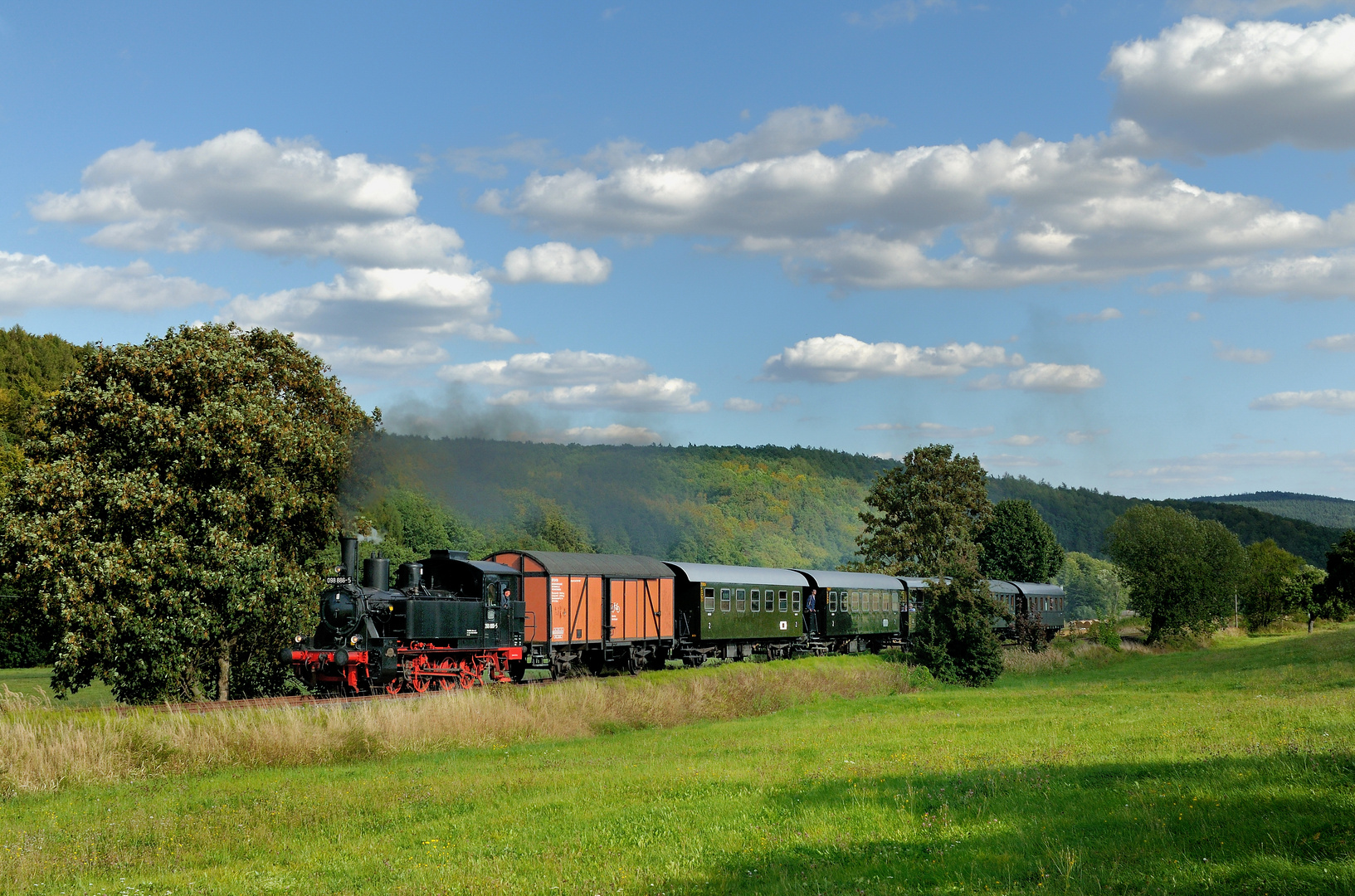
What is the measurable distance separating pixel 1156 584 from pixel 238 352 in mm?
55123

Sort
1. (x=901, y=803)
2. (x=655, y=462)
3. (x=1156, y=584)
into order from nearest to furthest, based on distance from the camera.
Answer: (x=901, y=803)
(x=1156, y=584)
(x=655, y=462)

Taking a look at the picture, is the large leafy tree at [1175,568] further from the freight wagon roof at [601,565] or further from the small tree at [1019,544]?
the freight wagon roof at [601,565]

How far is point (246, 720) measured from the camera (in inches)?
731

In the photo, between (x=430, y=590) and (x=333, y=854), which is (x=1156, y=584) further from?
(x=333, y=854)

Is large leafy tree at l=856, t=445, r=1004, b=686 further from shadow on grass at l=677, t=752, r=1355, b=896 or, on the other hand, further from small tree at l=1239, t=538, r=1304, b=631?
shadow on grass at l=677, t=752, r=1355, b=896

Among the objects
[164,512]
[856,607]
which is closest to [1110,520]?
[856,607]

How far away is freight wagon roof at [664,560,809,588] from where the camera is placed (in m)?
38.6

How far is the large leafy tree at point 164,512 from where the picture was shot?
23438 millimetres

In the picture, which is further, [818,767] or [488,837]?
[818,767]

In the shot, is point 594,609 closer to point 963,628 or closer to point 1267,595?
point 963,628

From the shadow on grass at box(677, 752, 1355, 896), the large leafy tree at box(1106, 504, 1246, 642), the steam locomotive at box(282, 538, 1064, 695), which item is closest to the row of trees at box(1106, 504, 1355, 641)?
the large leafy tree at box(1106, 504, 1246, 642)

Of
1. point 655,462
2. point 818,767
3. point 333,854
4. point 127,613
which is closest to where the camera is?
point 333,854

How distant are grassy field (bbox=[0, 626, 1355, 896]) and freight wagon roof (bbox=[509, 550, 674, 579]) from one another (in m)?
11.3

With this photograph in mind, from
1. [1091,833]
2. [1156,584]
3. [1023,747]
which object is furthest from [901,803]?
[1156,584]
